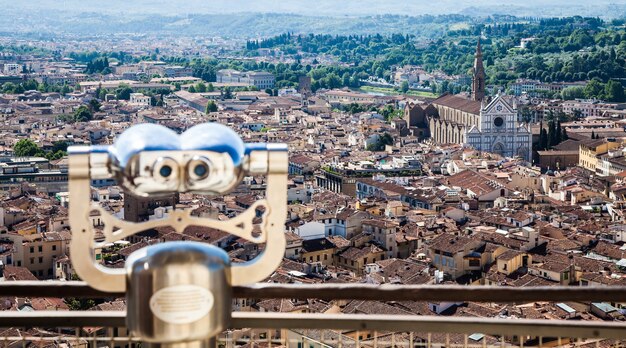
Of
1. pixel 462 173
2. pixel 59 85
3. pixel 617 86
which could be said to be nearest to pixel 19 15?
pixel 59 85

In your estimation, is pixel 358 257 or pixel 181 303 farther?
pixel 358 257

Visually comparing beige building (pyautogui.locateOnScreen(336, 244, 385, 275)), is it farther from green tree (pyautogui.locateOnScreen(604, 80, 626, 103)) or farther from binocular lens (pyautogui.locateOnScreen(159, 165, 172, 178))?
green tree (pyautogui.locateOnScreen(604, 80, 626, 103))

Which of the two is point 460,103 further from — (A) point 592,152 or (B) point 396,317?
(B) point 396,317

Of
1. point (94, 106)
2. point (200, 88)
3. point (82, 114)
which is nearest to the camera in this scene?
point (82, 114)

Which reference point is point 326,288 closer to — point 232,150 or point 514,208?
point 232,150

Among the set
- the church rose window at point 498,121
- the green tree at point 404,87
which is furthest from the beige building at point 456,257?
the green tree at point 404,87

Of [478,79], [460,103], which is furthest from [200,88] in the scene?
[460,103]

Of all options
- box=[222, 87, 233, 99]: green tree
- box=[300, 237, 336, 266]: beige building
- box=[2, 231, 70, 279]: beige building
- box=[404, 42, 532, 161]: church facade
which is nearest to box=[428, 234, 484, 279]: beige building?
box=[300, 237, 336, 266]: beige building

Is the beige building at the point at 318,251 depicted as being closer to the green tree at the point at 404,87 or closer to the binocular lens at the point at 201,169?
the binocular lens at the point at 201,169
